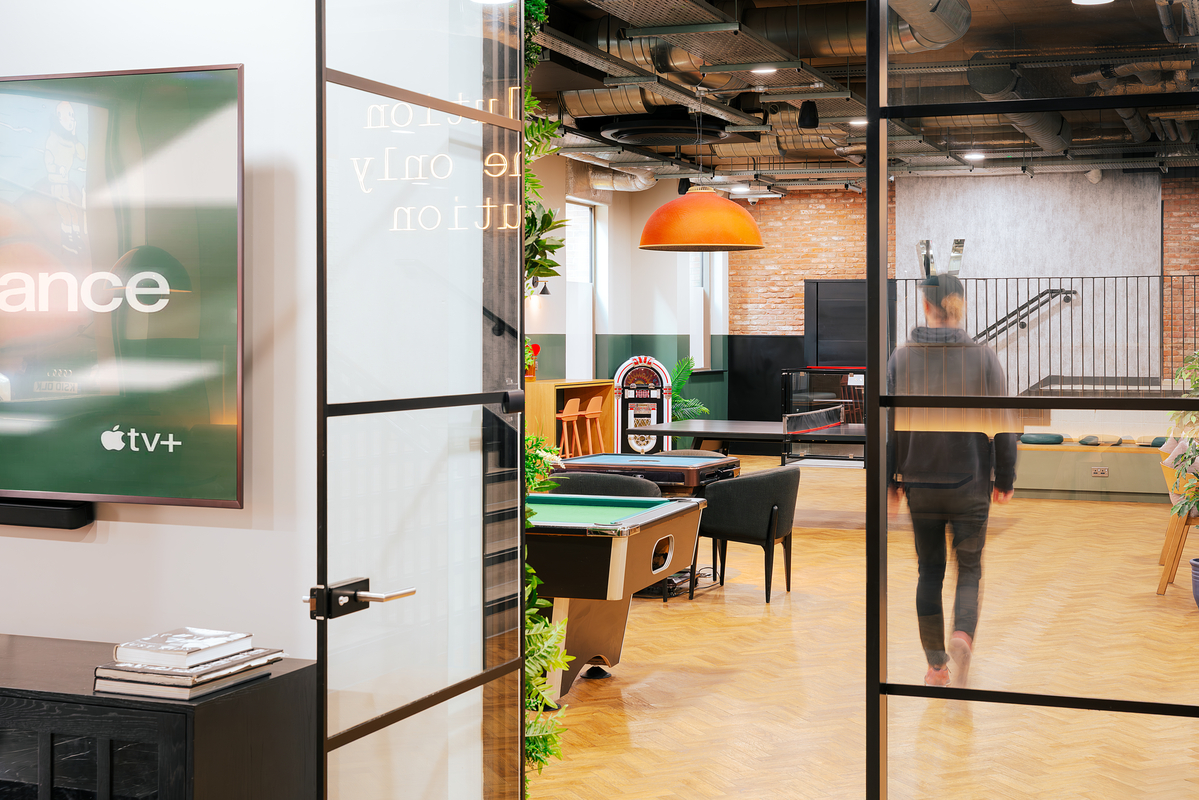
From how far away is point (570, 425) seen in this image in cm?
1301

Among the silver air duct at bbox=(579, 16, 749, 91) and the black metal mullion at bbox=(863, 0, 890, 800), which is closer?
the black metal mullion at bbox=(863, 0, 890, 800)

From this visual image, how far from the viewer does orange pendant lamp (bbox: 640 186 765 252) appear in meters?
6.94

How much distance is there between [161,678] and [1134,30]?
2.75 m

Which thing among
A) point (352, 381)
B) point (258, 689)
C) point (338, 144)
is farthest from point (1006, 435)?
point (258, 689)

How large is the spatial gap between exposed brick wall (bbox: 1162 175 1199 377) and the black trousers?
1.92 feet

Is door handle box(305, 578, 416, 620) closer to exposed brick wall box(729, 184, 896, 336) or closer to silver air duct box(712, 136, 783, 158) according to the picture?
silver air duct box(712, 136, 783, 158)

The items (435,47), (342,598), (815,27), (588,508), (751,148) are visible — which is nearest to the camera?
(342,598)

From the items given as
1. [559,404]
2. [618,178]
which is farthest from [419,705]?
[618,178]

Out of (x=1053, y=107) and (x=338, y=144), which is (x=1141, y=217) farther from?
(x=338, y=144)

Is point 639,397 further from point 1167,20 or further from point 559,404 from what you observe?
point 1167,20

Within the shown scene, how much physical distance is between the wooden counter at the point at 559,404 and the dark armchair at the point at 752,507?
411cm

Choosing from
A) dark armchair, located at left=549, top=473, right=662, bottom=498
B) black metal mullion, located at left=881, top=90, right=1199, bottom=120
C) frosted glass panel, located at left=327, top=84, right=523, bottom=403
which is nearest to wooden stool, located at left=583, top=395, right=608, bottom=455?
dark armchair, located at left=549, top=473, right=662, bottom=498

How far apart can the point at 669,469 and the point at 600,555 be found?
2834 mm

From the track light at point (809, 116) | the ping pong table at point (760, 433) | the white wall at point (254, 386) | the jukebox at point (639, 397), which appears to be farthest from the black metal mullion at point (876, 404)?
the jukebox at point (639, 397)
